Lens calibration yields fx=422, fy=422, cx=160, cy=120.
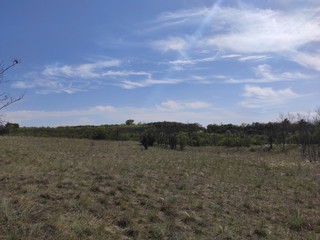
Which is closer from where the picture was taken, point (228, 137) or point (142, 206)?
point (142, 206)

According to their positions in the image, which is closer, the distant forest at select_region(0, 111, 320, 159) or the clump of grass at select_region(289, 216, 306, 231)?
the clump of grass at select_region(289, 216, 306, 231)

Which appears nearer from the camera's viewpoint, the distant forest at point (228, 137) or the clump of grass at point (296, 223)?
the clump of grass at point (296, 223)

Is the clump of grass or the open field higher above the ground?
the open field

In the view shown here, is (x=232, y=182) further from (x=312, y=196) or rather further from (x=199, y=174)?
(x=312, y=196)

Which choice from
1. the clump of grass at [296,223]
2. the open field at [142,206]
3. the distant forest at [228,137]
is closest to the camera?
the open field at [142,206]

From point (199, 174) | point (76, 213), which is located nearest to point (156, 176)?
point (199, 174)

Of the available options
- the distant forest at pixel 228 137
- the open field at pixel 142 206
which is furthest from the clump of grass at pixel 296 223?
the distant forest at pixel 228 137

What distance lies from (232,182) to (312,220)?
4.92 metres

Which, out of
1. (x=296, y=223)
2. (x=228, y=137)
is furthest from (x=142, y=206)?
(x=228, y=137)

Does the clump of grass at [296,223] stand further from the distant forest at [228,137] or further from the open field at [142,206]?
the distant forest at [228,137]

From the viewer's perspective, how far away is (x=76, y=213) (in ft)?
26.2

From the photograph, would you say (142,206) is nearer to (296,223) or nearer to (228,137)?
(296,223)

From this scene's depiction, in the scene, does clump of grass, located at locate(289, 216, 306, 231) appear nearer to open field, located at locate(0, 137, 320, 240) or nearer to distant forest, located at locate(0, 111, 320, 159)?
open field, located at locate(0, 137, 320, 240)

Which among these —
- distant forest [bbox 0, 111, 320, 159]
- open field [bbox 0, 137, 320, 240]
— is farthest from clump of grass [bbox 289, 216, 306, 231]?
distant forest [bbox 0, 111, 320, 159]
